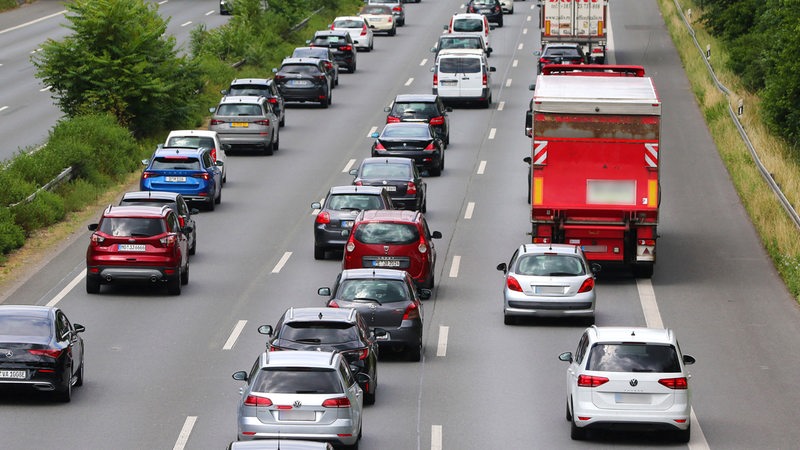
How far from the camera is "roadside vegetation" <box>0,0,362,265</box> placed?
38125 mm

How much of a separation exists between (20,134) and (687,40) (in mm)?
32467

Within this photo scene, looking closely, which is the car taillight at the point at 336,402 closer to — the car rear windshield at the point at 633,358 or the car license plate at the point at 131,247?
the car rear windshield at the point at 633,358

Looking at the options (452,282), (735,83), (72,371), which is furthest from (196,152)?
(735,83)

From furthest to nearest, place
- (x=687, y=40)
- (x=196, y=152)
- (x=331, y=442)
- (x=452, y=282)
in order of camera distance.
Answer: (x=687, y=40), (x=196, y=152), (x=452, y=282), (x=331, y=442)

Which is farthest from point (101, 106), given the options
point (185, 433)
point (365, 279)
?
point (185, 433)

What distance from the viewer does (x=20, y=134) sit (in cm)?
4859

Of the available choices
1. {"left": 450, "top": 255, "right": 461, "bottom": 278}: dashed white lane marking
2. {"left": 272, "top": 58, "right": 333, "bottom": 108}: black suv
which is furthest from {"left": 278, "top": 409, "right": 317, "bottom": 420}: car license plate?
{"left": 272, "top": 58, "right": 333, "bottom": 108}: black suv

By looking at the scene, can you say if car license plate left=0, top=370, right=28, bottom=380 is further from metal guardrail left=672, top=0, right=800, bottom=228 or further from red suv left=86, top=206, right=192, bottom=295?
metal guardrail left=672, top=0, right=800, bottom=228

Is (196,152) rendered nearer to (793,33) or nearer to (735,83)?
(793,33)

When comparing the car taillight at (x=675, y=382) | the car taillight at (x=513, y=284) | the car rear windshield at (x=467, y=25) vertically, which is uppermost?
the car taillight at (x=675, y=382)

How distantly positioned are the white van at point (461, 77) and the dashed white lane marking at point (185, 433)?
34.4 meters

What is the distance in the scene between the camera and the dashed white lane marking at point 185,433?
20562 millimetres

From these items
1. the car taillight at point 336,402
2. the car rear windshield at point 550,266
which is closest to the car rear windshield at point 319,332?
the car taillight at point 336,402

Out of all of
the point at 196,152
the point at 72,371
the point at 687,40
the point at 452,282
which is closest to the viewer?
the point at 72,371
